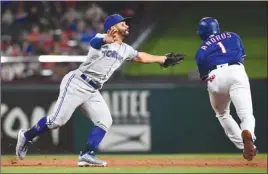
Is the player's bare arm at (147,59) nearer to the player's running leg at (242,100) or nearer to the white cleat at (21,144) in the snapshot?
the player's running leg at (242,100)

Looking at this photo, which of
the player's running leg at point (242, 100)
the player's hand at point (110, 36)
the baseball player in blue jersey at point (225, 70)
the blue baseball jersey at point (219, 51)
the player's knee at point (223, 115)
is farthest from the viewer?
the player's knee at point (223, 115)

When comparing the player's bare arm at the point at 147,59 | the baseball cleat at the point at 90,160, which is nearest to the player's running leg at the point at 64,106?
the baseball cleat at the point at 90,160

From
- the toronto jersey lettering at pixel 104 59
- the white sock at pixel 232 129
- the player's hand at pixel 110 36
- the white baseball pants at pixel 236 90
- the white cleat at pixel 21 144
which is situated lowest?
the white cleat at pixel 21 144

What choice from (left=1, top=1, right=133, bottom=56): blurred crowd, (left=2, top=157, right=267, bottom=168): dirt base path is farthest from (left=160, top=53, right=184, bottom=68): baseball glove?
(left=1, top=1, right=133, bottom=56): blurred crowd

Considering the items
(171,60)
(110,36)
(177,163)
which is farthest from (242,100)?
(177,163)

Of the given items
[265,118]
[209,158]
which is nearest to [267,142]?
[265,118]

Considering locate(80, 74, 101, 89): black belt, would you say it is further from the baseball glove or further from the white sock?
the white sock
